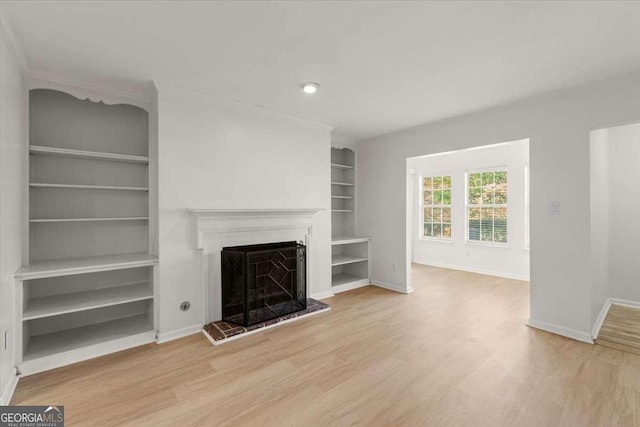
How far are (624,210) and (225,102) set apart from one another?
17.2 feet

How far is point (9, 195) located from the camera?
2.07 m

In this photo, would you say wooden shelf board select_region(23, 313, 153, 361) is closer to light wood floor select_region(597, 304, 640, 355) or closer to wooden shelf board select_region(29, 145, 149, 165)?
wooden shelf board select_region(29, 145, 149, 165)

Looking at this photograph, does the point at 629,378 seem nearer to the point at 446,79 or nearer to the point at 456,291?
the point at 456,291

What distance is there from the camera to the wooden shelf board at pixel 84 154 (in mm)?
2486

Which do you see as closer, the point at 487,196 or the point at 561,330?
the point at 561,330

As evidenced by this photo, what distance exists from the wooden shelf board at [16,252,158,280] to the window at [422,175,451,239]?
5.82m

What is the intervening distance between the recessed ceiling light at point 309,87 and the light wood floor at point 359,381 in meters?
2.51

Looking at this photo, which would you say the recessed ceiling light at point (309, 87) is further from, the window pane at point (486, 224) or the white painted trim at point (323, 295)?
the window pane at point (486, 224)

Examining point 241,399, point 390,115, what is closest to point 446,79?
point 390,115

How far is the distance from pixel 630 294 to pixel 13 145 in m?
6.81

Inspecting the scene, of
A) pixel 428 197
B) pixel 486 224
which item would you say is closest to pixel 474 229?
pixel 486 224

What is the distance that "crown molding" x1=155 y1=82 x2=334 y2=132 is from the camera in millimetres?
2797

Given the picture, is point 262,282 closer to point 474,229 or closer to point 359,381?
point 359,381

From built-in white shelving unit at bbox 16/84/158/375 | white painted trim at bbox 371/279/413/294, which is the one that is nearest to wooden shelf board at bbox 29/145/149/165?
built-in white shelving unit at bbox 16/84/158/375
